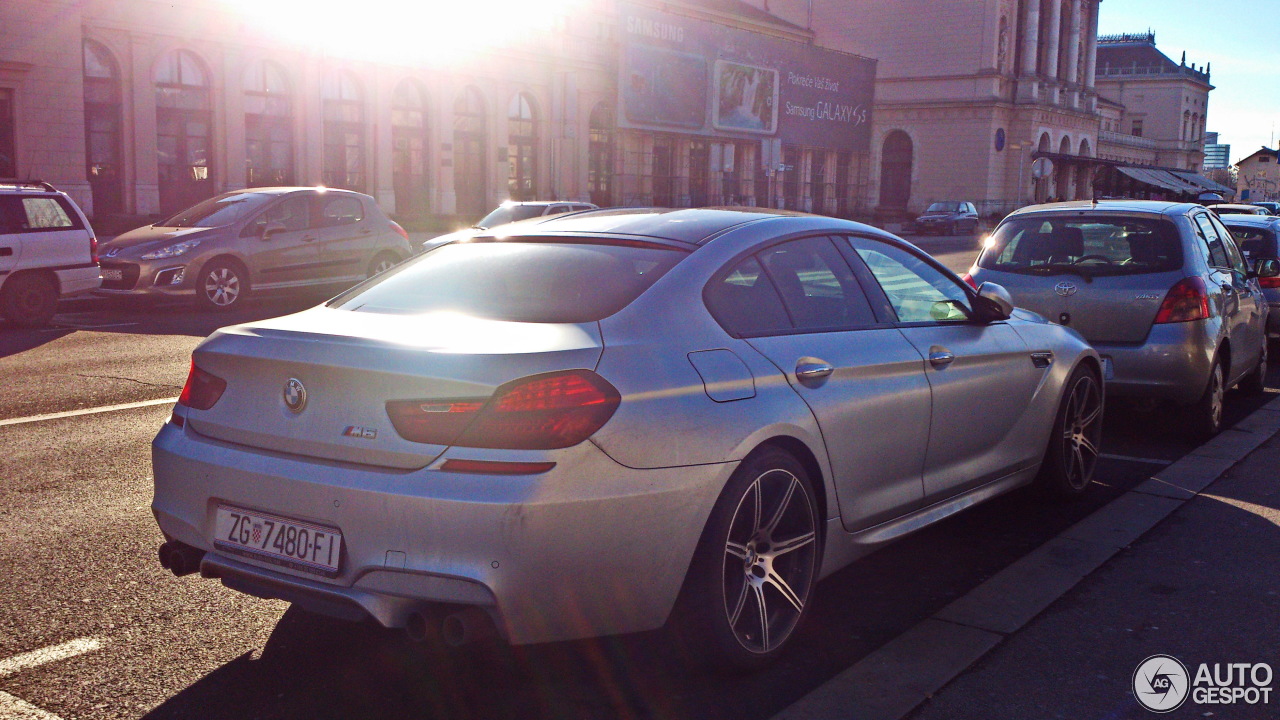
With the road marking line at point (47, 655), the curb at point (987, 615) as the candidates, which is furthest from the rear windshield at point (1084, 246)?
the road marking line at point (47, 655)

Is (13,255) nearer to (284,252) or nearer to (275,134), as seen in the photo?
(284,252)

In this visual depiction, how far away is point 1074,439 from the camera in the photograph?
19.6 ft

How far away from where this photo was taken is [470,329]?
3.59 metres

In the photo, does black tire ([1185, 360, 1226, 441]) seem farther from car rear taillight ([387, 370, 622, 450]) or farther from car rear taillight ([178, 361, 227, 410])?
car rear taillight ([178, 361, 227, 410])

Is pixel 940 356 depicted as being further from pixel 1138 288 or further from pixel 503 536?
pixel 1138 288

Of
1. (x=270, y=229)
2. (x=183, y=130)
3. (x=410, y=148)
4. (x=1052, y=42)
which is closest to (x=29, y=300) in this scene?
(x=270, y=229)

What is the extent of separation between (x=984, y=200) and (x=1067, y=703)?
7397 centimetres

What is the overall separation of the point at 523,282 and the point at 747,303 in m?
0.75

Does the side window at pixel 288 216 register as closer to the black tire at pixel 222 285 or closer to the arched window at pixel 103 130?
the black tire at pixel 222 285

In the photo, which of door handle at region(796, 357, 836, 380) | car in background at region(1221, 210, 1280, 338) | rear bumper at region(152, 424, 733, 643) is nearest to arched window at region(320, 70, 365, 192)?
car in background at region(1221, 210, 1280, 338)

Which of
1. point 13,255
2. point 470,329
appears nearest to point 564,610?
point 470,329

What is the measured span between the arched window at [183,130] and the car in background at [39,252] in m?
17.9

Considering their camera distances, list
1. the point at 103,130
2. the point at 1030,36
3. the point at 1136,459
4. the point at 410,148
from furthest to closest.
Answer: 1. the point at 1030,36
2. the point at 410,148
3. the point at 103,130
4. the point at 1136,459

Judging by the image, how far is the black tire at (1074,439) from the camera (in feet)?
18.9
